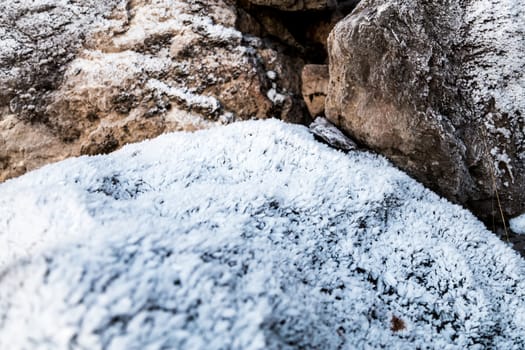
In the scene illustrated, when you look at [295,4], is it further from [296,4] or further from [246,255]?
[246,255]

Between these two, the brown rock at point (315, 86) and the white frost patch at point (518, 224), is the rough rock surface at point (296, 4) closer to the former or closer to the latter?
the brown rock at point (315, 86)

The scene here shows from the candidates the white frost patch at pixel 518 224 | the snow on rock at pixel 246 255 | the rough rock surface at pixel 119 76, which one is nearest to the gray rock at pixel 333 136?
the snow on rock at pixel 246 255

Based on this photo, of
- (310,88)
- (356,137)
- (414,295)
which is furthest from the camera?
(310,88)

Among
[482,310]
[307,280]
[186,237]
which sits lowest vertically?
[482,310]

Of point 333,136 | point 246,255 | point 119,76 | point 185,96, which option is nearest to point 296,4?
point 185,96

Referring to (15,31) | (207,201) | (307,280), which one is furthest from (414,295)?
(15,31)

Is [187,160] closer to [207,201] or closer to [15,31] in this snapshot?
[207,201]
